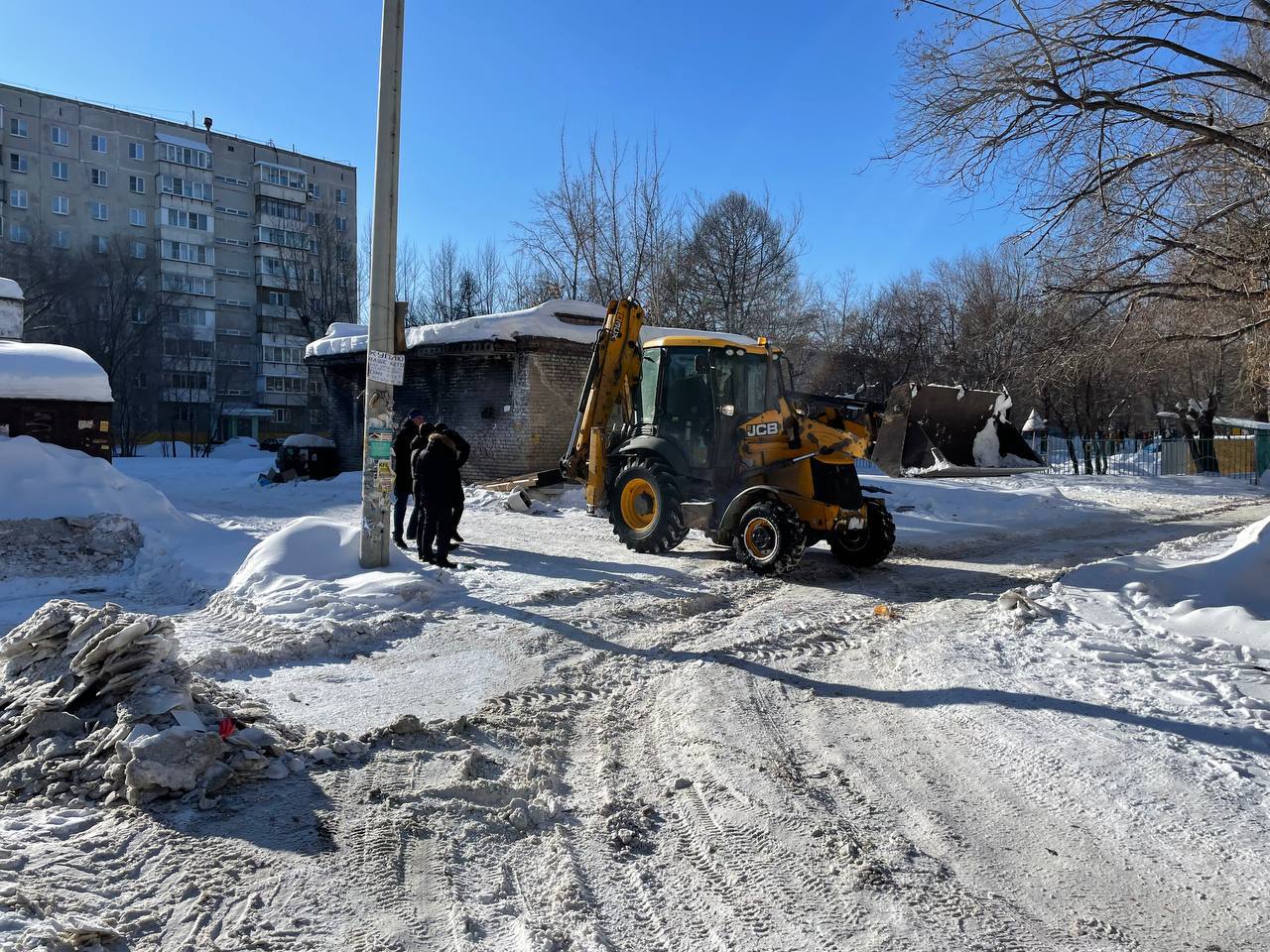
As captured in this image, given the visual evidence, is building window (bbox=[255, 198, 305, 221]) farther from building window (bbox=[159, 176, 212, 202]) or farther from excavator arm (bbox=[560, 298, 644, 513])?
excavator arm (bbox=[560, 298, 644, 513])

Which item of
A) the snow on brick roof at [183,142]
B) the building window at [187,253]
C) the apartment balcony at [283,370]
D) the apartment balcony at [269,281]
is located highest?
the snow on brick roof at [183,142]

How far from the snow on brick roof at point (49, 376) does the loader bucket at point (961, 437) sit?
1262 centimetres

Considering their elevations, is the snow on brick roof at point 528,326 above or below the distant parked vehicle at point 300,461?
above

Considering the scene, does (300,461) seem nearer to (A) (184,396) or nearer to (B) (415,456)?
(B) (415,456)

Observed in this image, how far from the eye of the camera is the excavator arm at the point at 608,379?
1159 centimetres

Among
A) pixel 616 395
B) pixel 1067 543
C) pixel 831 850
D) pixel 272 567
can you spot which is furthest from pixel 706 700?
pixel 1067 543

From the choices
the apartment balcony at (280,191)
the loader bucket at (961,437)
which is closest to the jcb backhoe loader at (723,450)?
the loader bucket at (961,437)

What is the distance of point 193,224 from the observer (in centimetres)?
5591

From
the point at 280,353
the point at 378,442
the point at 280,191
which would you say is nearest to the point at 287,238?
the point at 280,353

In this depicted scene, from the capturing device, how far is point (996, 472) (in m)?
16.1

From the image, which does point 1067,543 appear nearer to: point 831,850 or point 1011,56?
point 1011,56

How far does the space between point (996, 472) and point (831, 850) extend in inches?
565

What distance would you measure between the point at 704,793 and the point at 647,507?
691 centimetres

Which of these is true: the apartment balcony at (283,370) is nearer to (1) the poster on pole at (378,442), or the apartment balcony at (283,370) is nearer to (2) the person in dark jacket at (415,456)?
(2) the person in dark jacket at (415,456)
